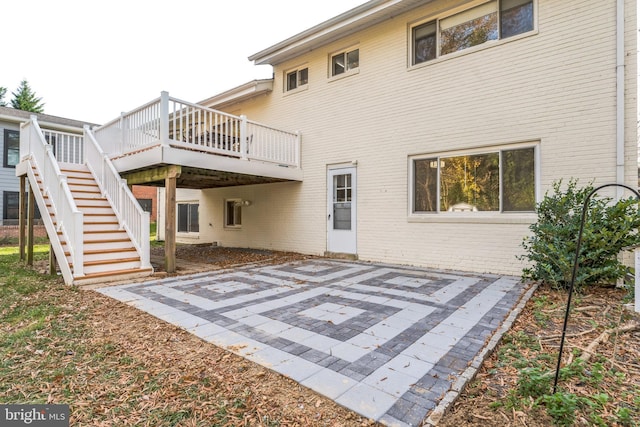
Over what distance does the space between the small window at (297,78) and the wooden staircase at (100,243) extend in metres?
6.06

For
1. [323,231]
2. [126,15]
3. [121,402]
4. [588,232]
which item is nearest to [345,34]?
[323,231]

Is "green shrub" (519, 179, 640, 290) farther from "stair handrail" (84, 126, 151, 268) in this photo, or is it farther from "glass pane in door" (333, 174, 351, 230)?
"stair handrail" (84, 126, 151, 268)

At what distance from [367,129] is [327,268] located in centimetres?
364

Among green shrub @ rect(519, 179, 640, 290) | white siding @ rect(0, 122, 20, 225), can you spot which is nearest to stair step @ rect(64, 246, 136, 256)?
green shrub @ rect(519, 179, 640, 290)

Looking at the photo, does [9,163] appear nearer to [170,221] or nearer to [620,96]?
[170,221]

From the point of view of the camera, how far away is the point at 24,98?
30000 millimetres

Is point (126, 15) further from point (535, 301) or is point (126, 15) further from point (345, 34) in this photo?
point (535, 301)

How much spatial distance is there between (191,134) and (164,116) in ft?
3.56

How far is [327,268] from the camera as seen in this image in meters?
7.03

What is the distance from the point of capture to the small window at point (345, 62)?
27.5 feet

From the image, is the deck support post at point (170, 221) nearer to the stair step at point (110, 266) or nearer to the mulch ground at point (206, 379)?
the stair step at point (110, 266)

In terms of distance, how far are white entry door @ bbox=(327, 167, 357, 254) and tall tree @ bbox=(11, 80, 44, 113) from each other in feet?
116

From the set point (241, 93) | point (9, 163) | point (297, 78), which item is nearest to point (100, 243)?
point (241, 93)

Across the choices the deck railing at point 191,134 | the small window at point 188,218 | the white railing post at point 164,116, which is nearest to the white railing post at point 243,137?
the deck railing at point 191,134
